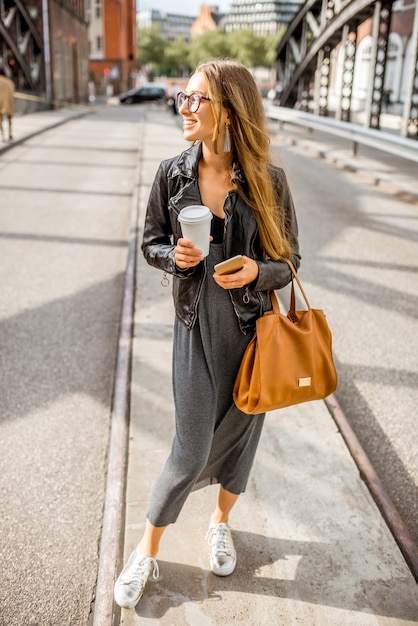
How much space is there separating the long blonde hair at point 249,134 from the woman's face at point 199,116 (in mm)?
24

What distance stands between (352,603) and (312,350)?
103cm

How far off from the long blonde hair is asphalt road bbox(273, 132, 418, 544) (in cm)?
15

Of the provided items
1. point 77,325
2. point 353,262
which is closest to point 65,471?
point 77,325

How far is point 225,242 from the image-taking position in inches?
82.1

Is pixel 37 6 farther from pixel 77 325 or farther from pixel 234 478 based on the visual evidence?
pixel 234 478

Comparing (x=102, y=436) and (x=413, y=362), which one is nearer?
(x=102, y=436)

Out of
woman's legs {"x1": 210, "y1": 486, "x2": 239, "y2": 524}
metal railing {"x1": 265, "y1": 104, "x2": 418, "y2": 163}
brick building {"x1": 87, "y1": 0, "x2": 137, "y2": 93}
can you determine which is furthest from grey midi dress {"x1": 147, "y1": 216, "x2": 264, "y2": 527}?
brick building {"x1": 87, "y1": 0, "x2": 137, "y2": 93}

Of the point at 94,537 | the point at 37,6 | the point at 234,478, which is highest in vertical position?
the point at 37,6

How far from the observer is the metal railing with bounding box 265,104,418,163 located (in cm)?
1063

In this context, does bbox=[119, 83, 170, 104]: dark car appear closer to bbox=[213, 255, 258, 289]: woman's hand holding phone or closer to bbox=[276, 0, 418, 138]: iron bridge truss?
bbox=[276, 0, 418, 138]: iron bridge truss

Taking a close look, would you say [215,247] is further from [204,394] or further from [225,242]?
[204,394]

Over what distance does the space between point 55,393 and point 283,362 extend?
238 centimetres

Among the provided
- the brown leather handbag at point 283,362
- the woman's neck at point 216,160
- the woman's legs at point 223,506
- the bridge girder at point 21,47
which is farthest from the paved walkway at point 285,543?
the bridge girder at point 21,47

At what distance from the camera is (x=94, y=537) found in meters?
2.77
